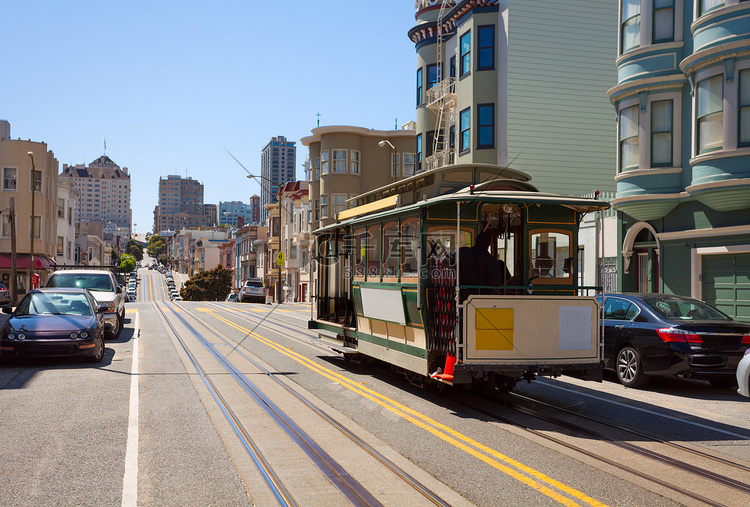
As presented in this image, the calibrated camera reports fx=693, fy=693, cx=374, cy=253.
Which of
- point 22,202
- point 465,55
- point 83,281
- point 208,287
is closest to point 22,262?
point 22,202

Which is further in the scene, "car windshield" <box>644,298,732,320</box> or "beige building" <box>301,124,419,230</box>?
"beige building" <box>301,124,419,230</box>

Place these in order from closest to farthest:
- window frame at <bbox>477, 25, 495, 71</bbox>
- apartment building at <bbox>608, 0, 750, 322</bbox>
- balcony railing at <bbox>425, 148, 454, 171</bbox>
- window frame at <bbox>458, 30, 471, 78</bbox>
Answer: apartment building at <bbox>608, 0, 750, 322</bbox> < window frame at <bbox>477, 25, 495, 71</bbox> < window frame at <bbox>458, 30, 471, 78</bbox> < balcony railing at <bbox>425, 148, 454, 171</bbox>

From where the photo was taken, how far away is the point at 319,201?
166 feet

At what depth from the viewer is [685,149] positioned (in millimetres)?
19203

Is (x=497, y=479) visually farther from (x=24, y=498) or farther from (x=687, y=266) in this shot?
(x=687, y=266)

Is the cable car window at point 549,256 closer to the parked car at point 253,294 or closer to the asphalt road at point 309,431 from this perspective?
the asphalt road at point 309,431

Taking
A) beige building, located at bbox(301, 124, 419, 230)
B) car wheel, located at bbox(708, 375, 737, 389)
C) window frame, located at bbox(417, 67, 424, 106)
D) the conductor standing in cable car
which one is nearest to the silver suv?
the conductor standing in cable car

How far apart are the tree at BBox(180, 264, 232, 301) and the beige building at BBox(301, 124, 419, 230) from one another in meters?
35.9

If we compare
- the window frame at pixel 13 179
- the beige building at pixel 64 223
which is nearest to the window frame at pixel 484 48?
the window frame at pixel 13 179

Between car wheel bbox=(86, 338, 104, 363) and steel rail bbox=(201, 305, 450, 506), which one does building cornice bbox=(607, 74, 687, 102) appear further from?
car wheel bbox=(86, 338, 104, 363)

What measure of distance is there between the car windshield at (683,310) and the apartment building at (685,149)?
565cm

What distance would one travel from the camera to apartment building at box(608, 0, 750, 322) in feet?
55.9

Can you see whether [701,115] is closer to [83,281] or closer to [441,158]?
[441,158]

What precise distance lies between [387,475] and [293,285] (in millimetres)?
58180
